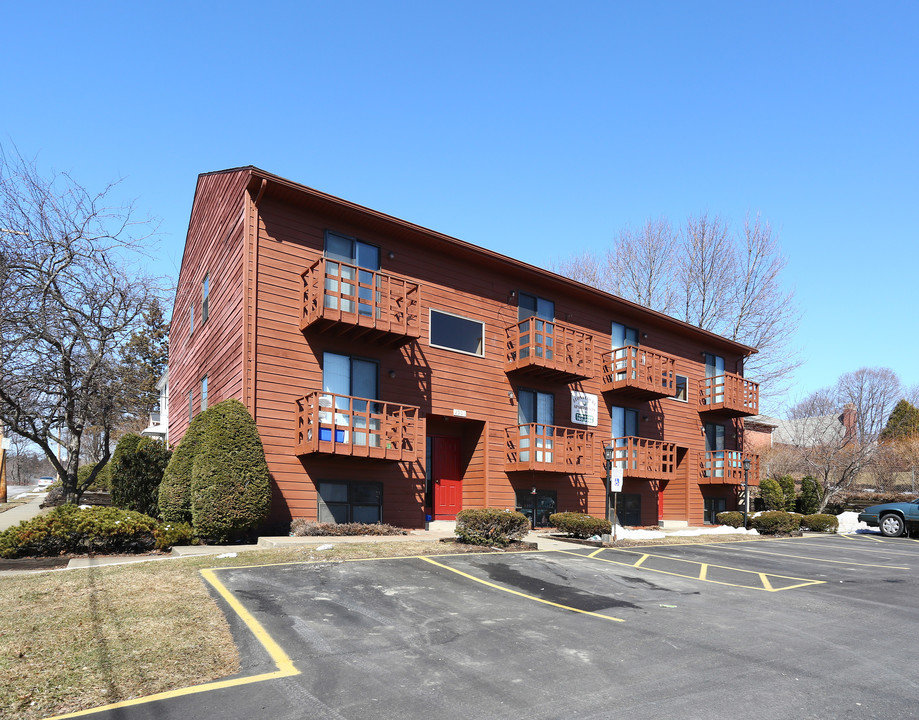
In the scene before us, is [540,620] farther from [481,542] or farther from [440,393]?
[440,393]

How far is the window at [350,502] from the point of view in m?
16.2

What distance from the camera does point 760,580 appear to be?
1254 centimetres

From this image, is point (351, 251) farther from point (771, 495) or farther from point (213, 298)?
point (771, 495)

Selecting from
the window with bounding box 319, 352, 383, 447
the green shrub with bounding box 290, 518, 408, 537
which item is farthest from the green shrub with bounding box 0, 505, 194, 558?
the window with bounding box 319, 352, 383, 447

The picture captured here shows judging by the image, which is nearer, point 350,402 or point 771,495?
point 350,402

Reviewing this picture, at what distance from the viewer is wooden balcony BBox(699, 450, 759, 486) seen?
27.0 m

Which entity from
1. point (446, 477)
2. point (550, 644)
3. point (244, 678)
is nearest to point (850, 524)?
point (446, 477)

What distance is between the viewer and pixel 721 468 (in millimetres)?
27344

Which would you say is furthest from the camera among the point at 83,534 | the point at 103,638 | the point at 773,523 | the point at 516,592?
the point at 773,523

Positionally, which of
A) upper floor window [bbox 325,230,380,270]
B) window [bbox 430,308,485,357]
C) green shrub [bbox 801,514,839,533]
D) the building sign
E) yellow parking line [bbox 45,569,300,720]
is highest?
upper floor window [bbox 325,230,380,270]

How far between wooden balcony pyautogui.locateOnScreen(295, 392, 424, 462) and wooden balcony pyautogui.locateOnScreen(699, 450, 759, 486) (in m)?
15.5

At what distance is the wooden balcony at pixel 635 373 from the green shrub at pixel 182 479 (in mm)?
13842

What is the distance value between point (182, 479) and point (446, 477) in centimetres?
763

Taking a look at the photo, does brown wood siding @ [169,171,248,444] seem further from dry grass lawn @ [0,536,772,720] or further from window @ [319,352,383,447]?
dry grass lawn @ [0,536,772,720]
